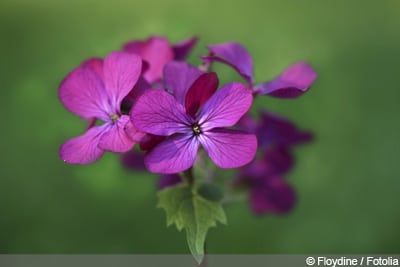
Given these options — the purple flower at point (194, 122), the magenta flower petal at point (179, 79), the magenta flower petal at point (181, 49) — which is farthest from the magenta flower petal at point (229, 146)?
the magenta flower petal at point (181, 49)

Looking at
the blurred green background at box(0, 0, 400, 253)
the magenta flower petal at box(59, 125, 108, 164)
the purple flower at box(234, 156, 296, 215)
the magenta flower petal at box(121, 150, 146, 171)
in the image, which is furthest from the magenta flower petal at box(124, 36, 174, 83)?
the blurred green background at box(0, 0, 400, 253)

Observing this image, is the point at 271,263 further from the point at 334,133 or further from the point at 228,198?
the point at 334,133

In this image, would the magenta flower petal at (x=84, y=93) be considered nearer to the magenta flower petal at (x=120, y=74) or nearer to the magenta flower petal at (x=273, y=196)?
the magenta flower petal at (x=120, y=74)

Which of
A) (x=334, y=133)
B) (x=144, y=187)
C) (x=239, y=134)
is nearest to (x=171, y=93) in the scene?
(x=239, y=134)

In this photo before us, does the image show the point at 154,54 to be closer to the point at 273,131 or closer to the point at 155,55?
the point at 155,55

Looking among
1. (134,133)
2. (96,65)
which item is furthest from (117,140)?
(96,65)

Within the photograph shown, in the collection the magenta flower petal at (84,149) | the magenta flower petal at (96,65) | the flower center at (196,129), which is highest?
the magenta flower petal at (96,65)

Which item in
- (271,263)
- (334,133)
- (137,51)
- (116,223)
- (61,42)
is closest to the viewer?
(137,51)
